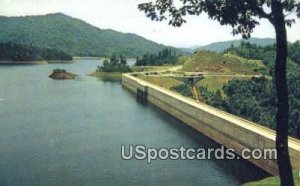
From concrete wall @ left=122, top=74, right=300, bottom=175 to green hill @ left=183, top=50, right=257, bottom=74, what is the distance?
6192cm

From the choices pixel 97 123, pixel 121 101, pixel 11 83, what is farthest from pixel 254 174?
pixel 11 83

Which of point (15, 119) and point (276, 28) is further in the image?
point (15, 119)

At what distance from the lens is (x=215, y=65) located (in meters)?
145

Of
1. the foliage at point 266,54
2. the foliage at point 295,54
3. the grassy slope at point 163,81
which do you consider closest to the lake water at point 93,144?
the grassy slope at point 163,81

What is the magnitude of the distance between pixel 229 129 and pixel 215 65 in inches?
3831

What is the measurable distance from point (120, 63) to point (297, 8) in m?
170

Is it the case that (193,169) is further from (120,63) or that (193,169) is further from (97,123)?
(120,63)

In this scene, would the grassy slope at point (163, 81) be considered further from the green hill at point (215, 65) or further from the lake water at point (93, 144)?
the lake water at point (93, 144)

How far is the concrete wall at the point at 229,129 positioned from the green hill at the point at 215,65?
61922 mm

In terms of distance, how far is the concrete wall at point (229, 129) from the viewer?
38.5m

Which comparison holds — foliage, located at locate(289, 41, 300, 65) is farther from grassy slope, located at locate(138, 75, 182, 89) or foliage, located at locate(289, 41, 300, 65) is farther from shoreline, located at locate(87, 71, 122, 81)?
shoreline, located at locate(87, 71, 122, 81)

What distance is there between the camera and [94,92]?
11100cm

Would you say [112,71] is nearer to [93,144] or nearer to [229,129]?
[93,144]

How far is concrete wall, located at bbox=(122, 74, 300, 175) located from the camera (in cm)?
3850
